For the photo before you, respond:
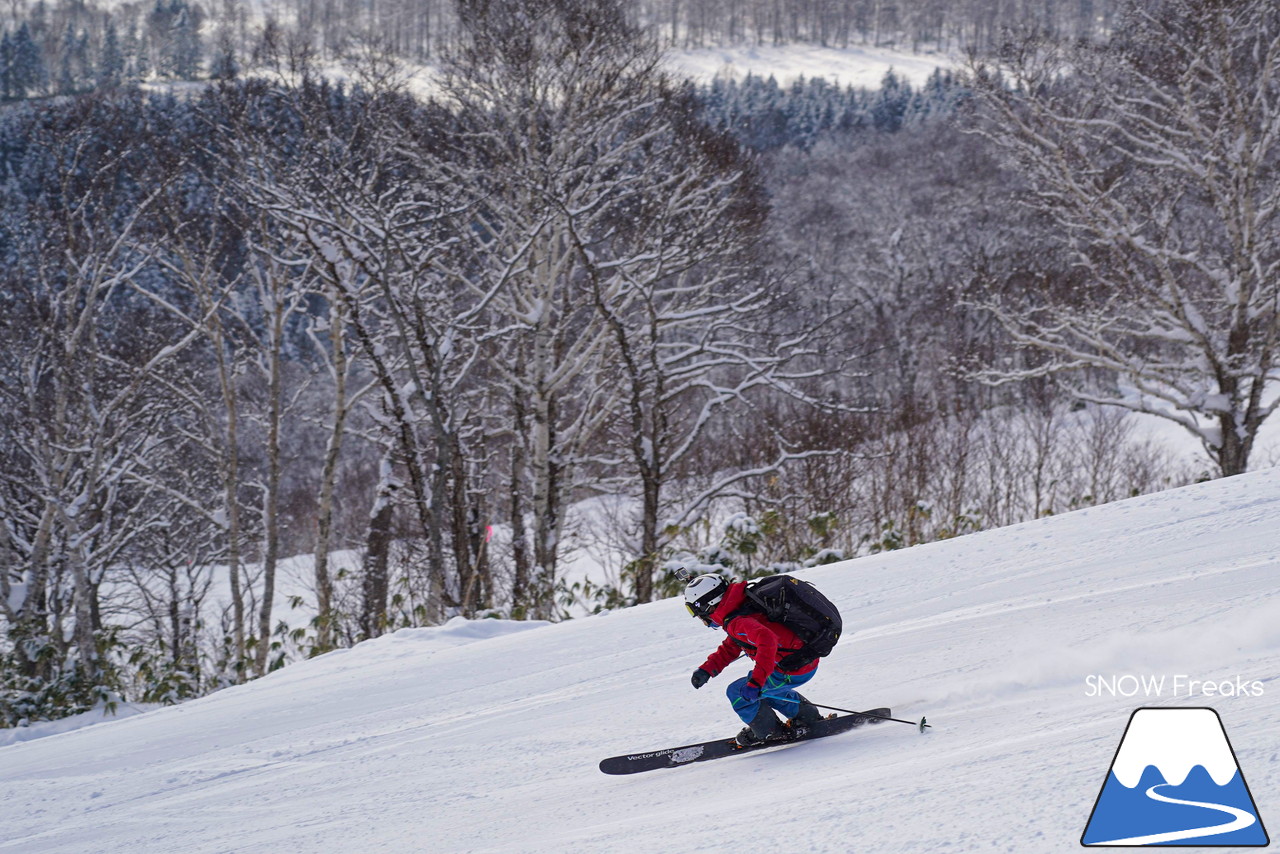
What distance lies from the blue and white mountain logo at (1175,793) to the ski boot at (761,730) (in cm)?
179

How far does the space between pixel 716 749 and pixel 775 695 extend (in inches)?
17.5

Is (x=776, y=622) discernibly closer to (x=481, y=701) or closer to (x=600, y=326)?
(x=481, y=701)

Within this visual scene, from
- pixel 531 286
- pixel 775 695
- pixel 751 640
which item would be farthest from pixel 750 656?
pixel 531 286

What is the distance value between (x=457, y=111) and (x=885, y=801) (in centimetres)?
1295

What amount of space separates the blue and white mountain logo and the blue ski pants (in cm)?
171

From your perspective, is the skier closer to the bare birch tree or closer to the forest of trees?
the forest of trees

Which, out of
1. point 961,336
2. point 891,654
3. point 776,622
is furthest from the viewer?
point 961,336

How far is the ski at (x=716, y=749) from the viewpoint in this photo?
4.89 metres

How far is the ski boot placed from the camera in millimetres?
4809

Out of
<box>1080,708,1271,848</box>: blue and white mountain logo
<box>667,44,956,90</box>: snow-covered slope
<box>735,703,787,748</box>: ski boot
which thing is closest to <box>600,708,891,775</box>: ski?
<box>735,703,787,748</box>: ski boot

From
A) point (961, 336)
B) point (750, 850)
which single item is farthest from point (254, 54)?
point (961, 336)

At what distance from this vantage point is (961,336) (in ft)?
108

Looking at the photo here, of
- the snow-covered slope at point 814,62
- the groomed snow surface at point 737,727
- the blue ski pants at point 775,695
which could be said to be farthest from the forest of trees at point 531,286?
the snow-covered slope at point 814,62

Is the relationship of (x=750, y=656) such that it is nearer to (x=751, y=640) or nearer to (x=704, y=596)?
(x=751, y=640)
